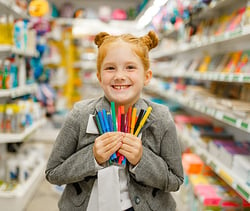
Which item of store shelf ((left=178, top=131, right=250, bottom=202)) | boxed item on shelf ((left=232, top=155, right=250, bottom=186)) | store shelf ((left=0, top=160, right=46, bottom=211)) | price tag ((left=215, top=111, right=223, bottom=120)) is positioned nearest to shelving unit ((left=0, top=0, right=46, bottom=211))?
store shelf ((left=0, top=160, right=46, bottom=211))

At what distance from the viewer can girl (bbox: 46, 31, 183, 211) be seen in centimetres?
122

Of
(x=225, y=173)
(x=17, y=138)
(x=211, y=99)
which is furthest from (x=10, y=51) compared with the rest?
(x=225, y=173)

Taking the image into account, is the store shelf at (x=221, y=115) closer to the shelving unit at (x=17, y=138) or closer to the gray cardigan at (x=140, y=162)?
the gray cardigan at (x=140, y=162)

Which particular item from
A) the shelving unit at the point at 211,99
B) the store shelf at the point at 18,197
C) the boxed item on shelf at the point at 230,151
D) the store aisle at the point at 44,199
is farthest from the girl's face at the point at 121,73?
the store aisle at the point at 44,199

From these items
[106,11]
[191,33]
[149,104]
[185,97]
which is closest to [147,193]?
[149,104]

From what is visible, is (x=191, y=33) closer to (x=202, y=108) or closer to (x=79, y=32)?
(x=202, y=108)

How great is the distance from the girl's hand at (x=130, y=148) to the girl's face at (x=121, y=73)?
0.17 m

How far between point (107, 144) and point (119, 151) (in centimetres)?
6

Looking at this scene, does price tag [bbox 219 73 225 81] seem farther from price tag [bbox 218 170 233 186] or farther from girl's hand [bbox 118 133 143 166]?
girl's hand [bbox 118 133 143 166]

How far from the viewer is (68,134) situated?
1.30 meters

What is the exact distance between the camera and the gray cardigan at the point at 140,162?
125cm

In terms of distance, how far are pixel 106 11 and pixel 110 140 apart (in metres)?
6.48

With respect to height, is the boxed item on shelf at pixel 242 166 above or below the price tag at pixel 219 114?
below

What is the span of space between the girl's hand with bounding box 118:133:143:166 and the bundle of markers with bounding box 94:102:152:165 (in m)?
0.04
